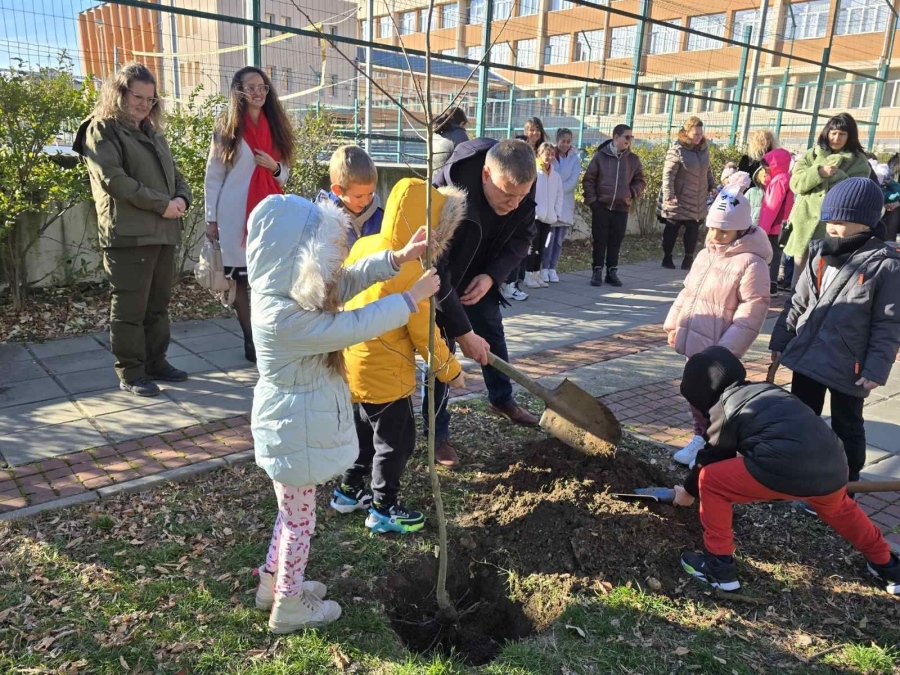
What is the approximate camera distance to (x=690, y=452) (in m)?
3.80

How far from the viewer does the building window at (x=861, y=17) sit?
26.2 meters

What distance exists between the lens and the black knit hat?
284 centimetres

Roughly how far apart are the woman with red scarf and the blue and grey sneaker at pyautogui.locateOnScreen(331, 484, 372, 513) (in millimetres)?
2154

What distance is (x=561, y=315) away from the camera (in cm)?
698

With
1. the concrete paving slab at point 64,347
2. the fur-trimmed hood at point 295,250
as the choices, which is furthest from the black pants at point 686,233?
the fur-trimmed hood at point 295,250

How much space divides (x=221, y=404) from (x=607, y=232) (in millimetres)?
5786

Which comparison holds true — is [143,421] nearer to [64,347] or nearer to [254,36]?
[64,347]

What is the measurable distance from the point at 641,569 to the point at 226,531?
6.08ft

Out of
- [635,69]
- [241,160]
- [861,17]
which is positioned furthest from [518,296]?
[861,17]

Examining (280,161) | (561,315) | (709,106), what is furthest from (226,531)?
(709,106)

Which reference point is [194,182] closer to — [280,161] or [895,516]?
[280,161]

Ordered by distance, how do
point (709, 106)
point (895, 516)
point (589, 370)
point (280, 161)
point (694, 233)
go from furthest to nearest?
point (709, 106) → point (694, 233) → point (589, 370) → point (280, 161) → point (895, 516)

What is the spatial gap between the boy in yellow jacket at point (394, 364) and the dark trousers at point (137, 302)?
2.16 meters

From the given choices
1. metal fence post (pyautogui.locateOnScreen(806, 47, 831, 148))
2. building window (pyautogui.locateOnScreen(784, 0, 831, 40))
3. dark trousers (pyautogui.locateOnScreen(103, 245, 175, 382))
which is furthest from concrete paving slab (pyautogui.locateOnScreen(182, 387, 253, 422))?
building window (pyautogui.locateOnScreen(784, 0, 831, 40))
